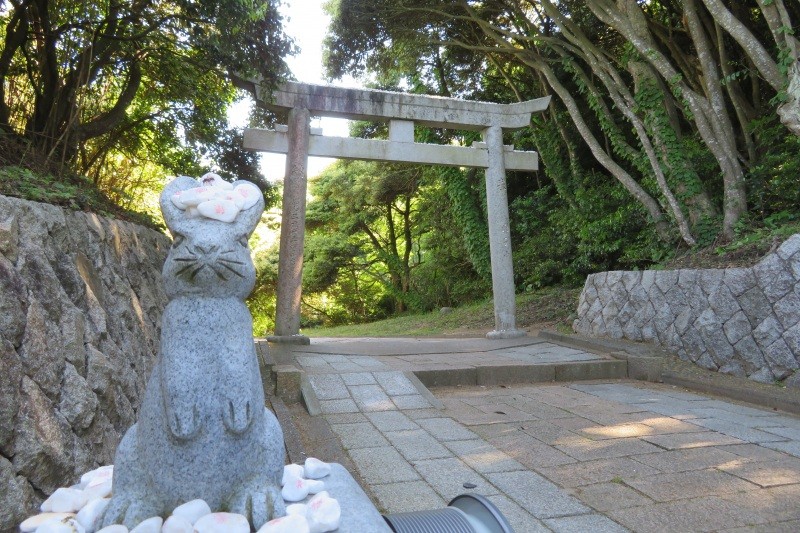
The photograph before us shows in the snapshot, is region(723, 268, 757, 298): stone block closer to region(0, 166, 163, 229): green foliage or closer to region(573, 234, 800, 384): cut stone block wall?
region(573, 234, 800, 384): cut stone block wall

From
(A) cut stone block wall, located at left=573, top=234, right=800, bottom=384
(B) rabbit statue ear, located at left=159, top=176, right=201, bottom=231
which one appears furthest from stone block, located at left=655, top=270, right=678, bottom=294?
(B) rabbit statue ear, located at left=159, top=176, right=201, bottom=231

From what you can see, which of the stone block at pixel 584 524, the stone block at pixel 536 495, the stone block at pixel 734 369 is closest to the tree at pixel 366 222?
Result: the stone block at pixel 734 369

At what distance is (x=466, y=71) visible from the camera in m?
14.8

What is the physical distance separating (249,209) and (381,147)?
7011mm

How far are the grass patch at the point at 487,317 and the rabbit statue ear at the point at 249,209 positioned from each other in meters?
8.86

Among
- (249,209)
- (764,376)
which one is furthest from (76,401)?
(764,376)

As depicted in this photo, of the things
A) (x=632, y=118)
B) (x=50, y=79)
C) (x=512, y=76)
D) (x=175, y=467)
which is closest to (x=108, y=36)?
(x=50, y=79)

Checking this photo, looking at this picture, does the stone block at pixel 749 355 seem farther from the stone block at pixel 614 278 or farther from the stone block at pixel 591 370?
the stone block at pixel 614 278

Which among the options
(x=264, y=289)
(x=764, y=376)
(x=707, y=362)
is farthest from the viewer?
(x=264, y=289)

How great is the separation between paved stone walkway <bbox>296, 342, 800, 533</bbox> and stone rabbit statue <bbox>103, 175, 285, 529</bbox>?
1.03 metres

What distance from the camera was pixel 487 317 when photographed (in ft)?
44.5

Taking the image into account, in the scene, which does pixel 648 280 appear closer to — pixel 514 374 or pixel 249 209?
pixel 514 374

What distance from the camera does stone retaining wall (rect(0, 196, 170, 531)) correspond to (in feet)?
7.93

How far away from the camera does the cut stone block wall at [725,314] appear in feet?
18.3
